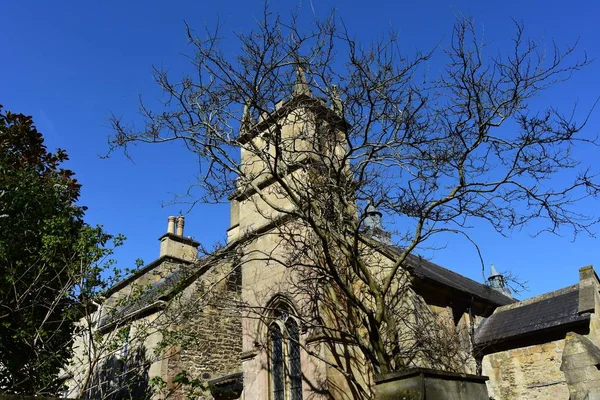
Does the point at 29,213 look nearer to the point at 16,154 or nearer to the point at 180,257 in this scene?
the point at 16,154

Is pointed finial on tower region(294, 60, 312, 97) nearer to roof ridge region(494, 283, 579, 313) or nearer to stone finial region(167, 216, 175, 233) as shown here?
roof ridge region(494, 283, 579, 313)

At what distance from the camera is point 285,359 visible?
11.6 meters

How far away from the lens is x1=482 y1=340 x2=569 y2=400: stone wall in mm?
13781

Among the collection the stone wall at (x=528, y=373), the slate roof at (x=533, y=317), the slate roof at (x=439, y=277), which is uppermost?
the slate roof at (x=439, y=277)

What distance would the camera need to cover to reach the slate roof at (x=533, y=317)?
1446cm

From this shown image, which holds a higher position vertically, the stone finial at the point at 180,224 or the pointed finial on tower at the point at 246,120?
the stone finial at the point at 180,224

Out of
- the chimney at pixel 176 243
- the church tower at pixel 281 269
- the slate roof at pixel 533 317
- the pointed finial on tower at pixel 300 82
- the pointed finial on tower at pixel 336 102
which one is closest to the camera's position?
the pointed finial on tower at pixel 336 102

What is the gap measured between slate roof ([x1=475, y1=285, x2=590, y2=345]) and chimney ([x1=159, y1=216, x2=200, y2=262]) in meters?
13.8

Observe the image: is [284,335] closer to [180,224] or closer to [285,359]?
[285,359]

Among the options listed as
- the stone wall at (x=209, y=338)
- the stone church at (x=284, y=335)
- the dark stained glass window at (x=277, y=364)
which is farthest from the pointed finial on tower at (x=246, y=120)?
the stone wall at (x=209, y=338)

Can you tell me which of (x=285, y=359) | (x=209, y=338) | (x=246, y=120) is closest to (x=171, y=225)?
(x=209, y=338)

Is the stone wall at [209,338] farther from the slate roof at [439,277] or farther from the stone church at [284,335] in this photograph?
the slate roof at [439,277]

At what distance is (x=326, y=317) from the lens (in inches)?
433

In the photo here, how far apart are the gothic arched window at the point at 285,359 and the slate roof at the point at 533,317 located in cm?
730
